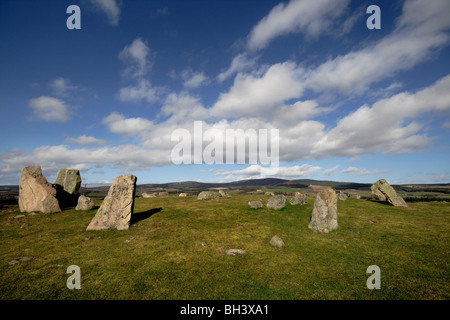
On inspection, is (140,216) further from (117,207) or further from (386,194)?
(386,194)

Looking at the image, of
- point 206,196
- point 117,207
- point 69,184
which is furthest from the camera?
point 206,196

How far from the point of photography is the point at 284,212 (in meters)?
23.0

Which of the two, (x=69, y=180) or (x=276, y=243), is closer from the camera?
(x=276, y=243)

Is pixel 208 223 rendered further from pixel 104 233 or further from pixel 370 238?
pixel 370 238

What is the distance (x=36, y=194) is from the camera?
23.7m

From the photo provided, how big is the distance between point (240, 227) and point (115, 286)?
11.4 meters

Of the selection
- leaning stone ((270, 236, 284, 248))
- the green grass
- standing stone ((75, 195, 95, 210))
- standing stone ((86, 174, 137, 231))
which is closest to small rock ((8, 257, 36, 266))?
the green grass

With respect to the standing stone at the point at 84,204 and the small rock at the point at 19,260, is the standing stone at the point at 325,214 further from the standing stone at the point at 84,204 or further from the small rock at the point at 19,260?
the standing stone at the point at 84,204

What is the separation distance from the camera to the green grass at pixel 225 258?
341 inches

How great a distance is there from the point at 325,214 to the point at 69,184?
117 ft

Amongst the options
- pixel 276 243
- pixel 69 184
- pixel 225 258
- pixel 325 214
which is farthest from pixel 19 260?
pixel 69 184

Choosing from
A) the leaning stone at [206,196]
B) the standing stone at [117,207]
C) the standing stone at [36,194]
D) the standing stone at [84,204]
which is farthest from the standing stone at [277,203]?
the standing stone at [36,194]

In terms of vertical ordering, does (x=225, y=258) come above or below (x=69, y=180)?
below

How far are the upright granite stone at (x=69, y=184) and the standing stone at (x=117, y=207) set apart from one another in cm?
1523
